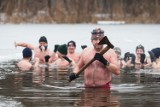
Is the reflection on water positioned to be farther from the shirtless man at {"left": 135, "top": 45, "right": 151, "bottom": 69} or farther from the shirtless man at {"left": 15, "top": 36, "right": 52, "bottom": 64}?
the shirtless man at {"left": 15, "top": 36, "right": 52, "bottom": 64}

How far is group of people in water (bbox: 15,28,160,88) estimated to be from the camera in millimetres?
13141

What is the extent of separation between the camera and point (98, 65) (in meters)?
13.4

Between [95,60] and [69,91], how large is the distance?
35.1 inches

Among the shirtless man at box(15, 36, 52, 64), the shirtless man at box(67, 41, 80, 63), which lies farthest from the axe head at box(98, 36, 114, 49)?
the shirtless man at box(15, 36, 52, 64)

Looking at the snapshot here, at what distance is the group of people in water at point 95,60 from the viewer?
13.1 m

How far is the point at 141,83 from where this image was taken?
605 inches

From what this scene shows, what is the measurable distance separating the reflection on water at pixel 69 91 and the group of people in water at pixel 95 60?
0.29 meters

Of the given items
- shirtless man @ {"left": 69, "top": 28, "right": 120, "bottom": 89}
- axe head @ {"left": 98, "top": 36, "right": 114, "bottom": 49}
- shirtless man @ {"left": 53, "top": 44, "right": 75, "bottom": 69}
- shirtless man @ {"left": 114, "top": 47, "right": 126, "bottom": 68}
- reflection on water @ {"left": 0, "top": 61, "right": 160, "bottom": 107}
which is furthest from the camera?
shirtless man @ {"left": 53, "top": 44, "right": 75, "bottom": 69}

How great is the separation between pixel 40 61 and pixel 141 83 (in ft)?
22.2

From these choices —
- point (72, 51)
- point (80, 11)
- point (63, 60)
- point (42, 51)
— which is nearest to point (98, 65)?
point (63, 60)

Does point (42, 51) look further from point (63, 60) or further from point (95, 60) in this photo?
point (95, 60)

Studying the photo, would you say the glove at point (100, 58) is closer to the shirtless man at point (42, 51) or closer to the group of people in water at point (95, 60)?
the group of people in water at point (95, 60)

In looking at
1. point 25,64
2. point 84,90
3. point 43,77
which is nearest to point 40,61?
point 25,64

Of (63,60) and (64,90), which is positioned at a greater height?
(63,60)
